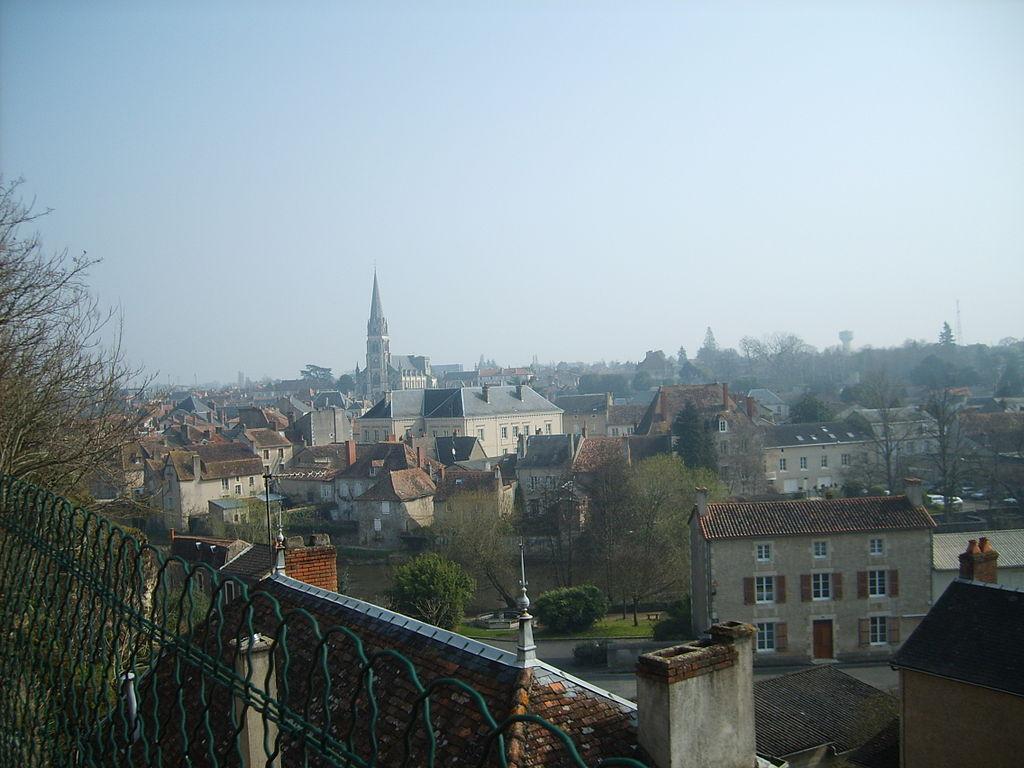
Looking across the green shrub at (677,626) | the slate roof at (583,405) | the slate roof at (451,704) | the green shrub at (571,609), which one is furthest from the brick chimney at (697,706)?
the slate roof at (583,405)

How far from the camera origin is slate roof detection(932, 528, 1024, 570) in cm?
2227

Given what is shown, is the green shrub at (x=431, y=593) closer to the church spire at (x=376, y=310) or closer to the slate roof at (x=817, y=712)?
the slate roof at (x=817, y=712)

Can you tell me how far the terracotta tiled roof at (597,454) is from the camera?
3692 cm

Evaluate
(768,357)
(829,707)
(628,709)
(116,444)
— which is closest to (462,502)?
(829,707)

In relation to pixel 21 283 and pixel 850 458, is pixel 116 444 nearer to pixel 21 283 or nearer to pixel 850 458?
pixel 21 283

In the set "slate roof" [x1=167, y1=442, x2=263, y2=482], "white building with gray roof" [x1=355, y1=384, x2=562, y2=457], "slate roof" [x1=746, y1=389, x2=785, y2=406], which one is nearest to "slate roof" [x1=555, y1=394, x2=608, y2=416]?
"white building with gray roof" [x1=355, y1=384, x2=562, y2=457]

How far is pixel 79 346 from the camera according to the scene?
37.3 ft

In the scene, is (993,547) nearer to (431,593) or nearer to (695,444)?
(431,593)

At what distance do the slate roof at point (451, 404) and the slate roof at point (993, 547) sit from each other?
1674 inches

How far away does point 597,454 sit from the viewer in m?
39.6

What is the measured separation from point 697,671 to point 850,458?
4387cm

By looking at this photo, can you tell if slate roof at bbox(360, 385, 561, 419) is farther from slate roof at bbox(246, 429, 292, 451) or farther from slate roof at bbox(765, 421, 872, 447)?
slate roof at bbox(765, 421, 872, 447)

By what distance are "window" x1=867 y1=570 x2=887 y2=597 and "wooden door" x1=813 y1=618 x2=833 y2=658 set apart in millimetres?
1458

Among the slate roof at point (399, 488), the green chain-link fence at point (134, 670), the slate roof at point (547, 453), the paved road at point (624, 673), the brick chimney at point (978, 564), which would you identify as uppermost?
the green chain-link fence at point (134, 670)
